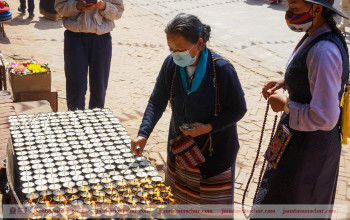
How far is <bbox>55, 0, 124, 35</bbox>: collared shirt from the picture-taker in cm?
424

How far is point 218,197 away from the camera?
264 centimetres

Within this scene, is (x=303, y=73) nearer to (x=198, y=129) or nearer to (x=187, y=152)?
(x=198, y=129)

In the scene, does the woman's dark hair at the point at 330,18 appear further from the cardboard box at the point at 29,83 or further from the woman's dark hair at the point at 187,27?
the cardboard box at the point at 29,83

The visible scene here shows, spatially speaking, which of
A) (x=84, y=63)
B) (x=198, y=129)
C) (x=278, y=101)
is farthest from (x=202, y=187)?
(x=84, y=63)

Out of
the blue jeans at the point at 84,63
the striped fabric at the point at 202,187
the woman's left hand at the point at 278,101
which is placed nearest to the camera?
the woman's left hand at the point at 278,101

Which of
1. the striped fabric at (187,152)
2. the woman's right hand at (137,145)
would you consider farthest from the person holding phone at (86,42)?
the striped fabric at (187,152)

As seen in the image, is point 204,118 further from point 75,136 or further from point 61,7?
point 61,7

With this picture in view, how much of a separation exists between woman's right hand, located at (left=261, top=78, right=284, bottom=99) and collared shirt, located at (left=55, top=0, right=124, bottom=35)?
7.17ft

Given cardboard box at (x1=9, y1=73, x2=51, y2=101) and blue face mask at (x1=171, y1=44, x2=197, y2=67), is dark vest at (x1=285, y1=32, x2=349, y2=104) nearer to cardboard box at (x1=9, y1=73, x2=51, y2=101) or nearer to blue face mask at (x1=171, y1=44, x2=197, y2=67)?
blue face mask at (x1=171, y1=44, x2=197, y2=67)

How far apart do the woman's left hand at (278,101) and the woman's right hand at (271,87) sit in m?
0.15

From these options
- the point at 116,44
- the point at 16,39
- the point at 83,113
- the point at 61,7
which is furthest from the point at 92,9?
the point at 16,39

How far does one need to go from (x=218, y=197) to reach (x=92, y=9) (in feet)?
8.08

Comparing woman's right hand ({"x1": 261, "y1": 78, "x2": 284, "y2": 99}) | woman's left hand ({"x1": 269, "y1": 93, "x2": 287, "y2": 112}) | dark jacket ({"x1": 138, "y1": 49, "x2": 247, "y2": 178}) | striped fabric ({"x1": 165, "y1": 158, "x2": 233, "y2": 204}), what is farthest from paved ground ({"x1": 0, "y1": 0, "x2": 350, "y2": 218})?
woman's left hand ({"x1": 269, "y1": 93, "x2": 287, "y2": 112})

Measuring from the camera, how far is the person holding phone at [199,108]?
244cm
